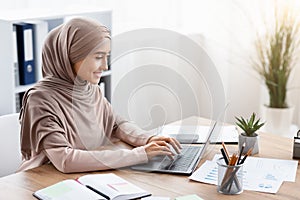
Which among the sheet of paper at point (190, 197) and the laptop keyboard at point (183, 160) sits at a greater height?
the laptop keyboard at point (183, 160)

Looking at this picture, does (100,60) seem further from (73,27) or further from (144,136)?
(144,136)

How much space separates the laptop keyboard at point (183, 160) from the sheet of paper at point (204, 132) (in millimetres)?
Answer: 114

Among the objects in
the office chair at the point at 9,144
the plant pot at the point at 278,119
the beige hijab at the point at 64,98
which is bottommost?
the plant pot at the point at 278,119

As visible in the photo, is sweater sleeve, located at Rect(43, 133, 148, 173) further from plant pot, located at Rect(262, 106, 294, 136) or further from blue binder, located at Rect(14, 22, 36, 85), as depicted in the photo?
plant pot, located at Rect(262, 106, 294, 136)

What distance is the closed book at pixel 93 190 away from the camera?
1672 millimetres

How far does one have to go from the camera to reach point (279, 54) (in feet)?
12.5

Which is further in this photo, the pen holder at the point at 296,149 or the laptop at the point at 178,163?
the pen holder at the point at 296,149

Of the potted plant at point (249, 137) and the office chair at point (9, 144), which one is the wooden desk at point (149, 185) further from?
the office chair at point (9, 144)

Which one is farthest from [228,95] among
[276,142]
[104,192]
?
[104,192]

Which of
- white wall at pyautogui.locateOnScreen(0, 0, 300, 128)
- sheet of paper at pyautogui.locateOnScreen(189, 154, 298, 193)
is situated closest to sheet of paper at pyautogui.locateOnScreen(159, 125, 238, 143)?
sheet of paper at pyautogui.locateOnScreen(189, 154, 298, 193)

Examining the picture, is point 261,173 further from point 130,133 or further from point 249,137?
point 130,133

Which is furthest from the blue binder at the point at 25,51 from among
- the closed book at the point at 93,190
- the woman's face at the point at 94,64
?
the closed book at the point at 93,190

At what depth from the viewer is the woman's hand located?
6.45ft

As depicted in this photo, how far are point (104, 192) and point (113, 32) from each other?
1.89 metres
